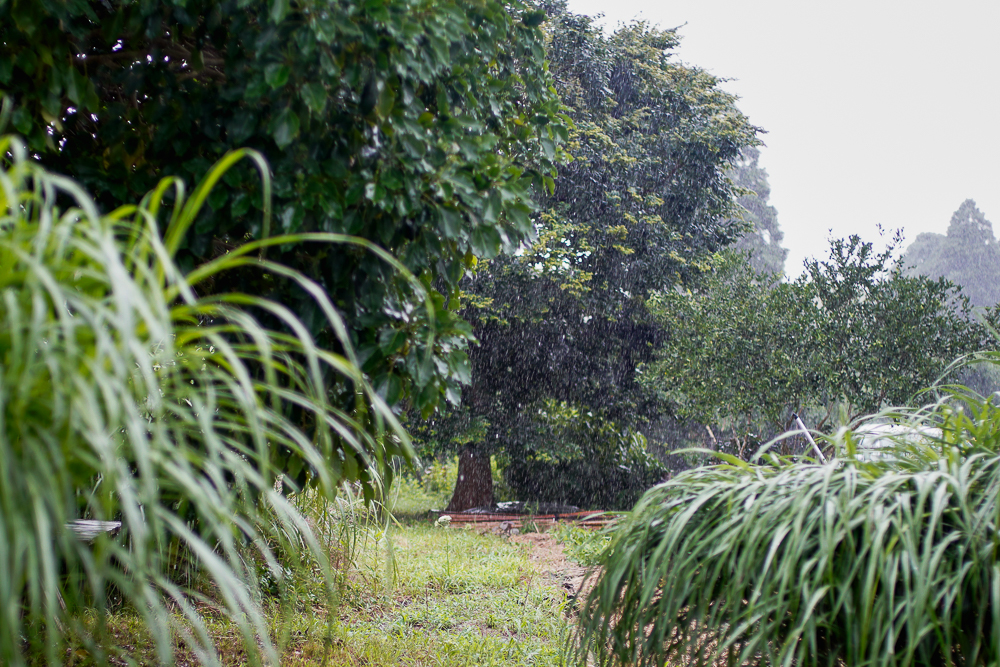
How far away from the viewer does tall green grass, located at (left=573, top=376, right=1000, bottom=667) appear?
53.2 inches

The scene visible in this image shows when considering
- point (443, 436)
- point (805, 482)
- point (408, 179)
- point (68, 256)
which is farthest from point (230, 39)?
point (443, 436)

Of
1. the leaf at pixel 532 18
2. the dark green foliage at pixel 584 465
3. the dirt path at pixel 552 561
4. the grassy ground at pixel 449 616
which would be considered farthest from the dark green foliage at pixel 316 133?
the dark green foliage at pixel 584 465

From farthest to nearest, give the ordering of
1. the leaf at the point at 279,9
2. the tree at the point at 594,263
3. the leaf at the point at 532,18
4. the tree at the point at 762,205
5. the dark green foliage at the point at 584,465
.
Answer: the tree at the point at 762,205, the dark green foliage at the point at 584,465, the tree at the point at 594,263, the leaf at the point at 532,18, the leaf at the point at 279,9

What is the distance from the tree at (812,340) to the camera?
841 centimetres

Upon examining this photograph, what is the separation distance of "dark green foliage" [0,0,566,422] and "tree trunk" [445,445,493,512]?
8.50 m

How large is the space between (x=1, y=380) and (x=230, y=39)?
168 cm

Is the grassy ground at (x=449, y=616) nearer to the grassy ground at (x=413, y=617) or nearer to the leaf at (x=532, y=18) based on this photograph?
the grassy ground at (x=413, y=617)

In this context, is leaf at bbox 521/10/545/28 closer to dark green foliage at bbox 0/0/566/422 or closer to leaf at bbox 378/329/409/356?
dark green foliage at bbox 0/0/566/422

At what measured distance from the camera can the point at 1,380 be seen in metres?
0.80

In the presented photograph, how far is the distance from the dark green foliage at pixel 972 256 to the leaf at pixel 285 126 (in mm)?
40193

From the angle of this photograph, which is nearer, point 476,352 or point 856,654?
point 856,654

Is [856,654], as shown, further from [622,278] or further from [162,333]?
[622,278]

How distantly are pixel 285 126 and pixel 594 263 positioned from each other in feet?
27.4

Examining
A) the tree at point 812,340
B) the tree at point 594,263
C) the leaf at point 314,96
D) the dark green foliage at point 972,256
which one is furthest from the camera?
the dark green foliage at point 972,256
